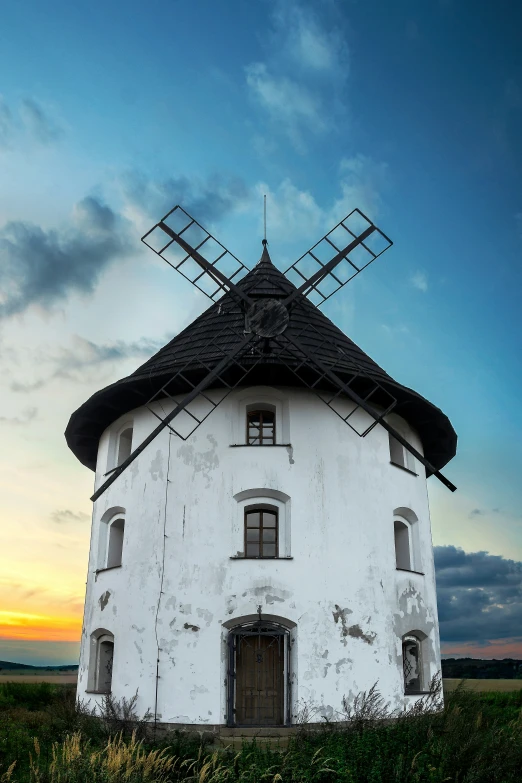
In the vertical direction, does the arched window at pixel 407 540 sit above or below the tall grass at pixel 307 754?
above

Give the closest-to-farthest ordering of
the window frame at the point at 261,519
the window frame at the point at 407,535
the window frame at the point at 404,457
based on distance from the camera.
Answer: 1. the window frame at the point at 261,519
2. the window frame at the point at 407,535
3. the window frame at the point at 404,457

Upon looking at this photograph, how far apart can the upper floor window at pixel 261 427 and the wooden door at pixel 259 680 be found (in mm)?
3880

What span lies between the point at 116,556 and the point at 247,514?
348 cm

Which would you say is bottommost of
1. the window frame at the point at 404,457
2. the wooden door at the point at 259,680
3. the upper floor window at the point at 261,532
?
the wooden door at the point at 259,680

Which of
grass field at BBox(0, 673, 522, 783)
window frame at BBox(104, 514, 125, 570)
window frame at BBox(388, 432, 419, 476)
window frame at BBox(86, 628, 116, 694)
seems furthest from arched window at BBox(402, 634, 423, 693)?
window frame at BBox(104, 514, 125, 570)

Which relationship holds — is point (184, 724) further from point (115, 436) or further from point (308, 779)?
point (115, 436)

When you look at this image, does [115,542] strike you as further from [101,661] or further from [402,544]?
[402,544]

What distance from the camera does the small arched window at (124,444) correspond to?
16.7 meters

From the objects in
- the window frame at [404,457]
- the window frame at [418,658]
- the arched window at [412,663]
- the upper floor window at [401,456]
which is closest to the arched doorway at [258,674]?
the window frame at [418,658]

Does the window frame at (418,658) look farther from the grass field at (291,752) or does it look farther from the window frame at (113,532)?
the window frame at (113,532)

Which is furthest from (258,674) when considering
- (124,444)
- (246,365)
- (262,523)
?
(124,444)

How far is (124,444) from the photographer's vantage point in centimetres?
1691

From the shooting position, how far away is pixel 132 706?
13117 mm

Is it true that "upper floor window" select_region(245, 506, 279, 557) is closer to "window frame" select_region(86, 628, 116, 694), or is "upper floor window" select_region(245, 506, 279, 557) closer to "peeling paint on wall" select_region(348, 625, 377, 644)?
"peeling paint on wall" select_region(348, 625, 377, 644)
